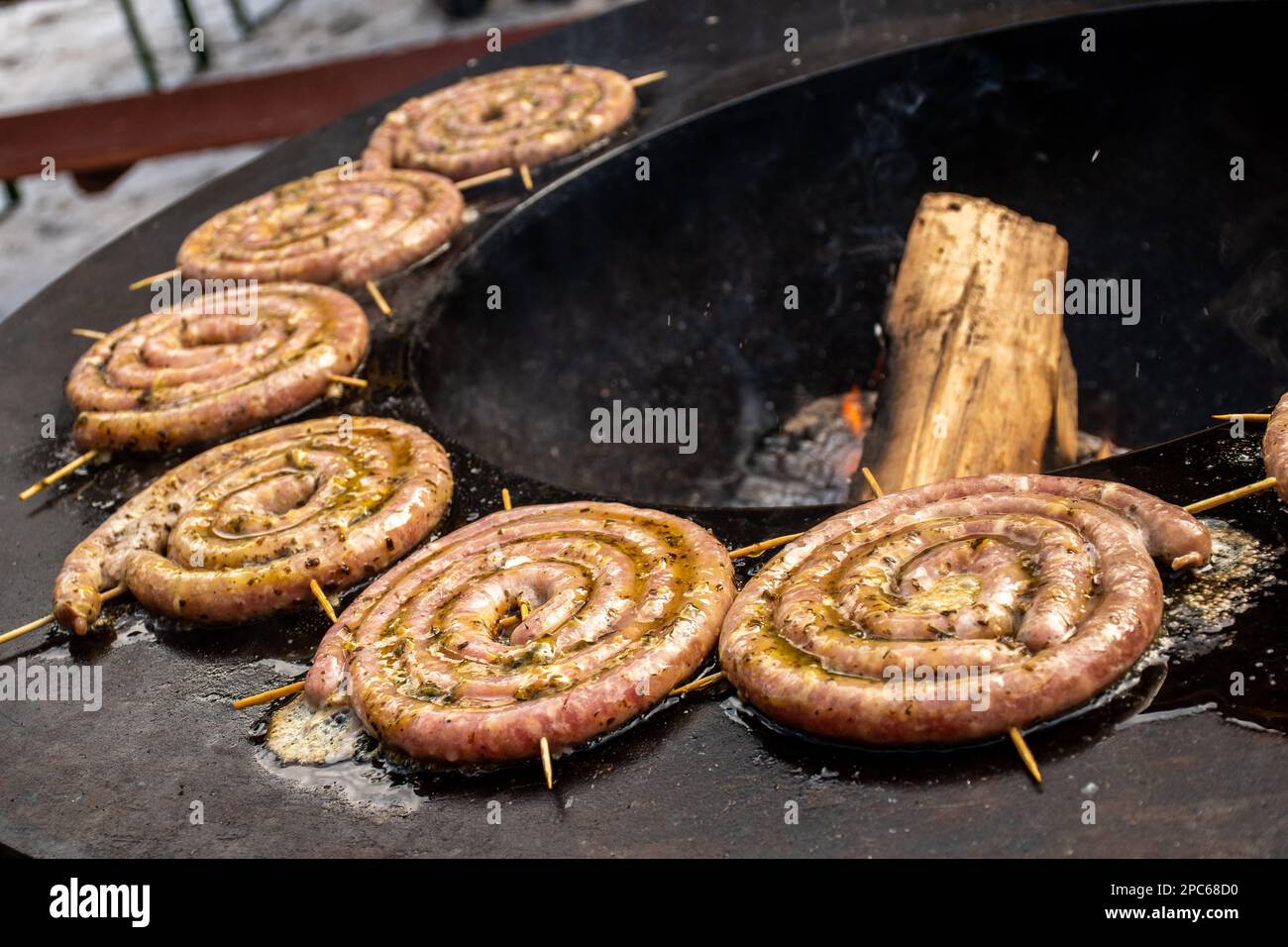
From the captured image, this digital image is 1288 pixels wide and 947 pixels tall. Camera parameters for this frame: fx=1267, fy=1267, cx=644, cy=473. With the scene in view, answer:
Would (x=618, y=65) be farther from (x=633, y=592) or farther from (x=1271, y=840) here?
(x=1271, y=840)

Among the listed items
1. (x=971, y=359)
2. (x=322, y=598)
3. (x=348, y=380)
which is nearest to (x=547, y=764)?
(x=322, y=598)

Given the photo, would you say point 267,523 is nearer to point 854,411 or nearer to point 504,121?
point 504,121

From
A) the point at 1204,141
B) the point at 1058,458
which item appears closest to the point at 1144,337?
the point at 1204,141

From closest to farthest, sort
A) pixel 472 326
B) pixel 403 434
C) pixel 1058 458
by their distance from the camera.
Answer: pixel 403 434 < pixel 1058 458 < pixel 472 326

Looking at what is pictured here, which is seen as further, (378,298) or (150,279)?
(150,279)

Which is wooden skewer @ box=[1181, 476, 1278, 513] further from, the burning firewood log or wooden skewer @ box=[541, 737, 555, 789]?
wooden skewer @ box=[541, 737, 555, 789]

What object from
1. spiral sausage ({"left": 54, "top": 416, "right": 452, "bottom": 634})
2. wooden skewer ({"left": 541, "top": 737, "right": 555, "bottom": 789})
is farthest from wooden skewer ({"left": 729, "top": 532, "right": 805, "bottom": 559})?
spiral sausage ({"left": 54, "top": 416, "right": 452, "bottom": 634})

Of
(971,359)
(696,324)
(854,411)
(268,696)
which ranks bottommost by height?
(854,411)
